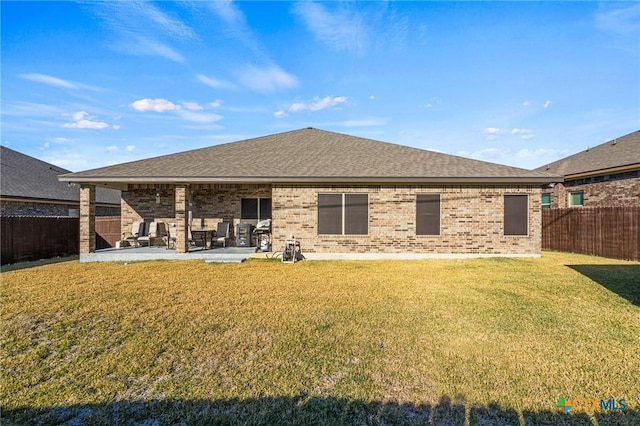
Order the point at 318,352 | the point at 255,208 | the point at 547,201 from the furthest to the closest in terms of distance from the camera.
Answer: the point at 547,201 < the point at 255,208 < the point at 318,352

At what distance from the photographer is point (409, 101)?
1642cm

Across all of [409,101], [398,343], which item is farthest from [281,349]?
[409,101]

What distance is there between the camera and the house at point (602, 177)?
1393 centimetres

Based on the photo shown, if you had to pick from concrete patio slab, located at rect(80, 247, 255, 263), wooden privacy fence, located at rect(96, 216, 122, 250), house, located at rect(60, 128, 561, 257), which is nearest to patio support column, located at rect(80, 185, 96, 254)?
house, located at rect(60, 128, 561, 257)

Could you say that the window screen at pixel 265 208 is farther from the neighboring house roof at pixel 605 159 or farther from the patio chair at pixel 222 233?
the neighboring house roof at pixel 605 159

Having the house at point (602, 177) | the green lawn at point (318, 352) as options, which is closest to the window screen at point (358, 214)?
the green lawn at point (318, 352)

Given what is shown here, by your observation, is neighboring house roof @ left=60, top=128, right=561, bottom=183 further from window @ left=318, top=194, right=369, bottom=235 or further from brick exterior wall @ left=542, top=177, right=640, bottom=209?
brick exterior wall @ left=542, top=177, right=640, bottom=209

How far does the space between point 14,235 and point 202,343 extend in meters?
11.7

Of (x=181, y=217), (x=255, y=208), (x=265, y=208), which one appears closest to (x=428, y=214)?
(x=265, y=208)

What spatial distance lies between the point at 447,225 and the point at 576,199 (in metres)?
10.1

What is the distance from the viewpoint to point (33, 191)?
51.4 feet

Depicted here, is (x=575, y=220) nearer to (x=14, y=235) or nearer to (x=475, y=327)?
(x=475, y=327)

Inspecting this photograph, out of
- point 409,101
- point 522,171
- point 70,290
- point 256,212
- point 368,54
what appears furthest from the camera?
point 409,101

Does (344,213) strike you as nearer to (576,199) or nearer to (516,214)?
(516,214)
